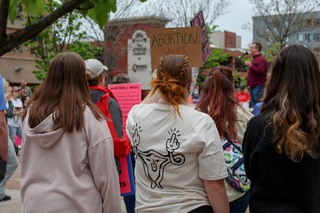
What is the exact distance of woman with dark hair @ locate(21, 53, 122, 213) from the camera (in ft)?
8.04

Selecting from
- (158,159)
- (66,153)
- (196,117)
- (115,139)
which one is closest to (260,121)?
(196,117)

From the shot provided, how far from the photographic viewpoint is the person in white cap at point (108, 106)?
3562 millimetres

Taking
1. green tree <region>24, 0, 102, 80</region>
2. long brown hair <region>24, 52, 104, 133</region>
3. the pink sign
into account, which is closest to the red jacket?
long brown hair <region>24, 52, 104, 133</region>

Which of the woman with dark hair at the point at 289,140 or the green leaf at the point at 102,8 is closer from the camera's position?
the woman with dark hair at the point at 289,140

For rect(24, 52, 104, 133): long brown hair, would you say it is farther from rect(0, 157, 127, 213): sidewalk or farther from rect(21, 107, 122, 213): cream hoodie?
rect(0, 157, 127, 213): sidewalk

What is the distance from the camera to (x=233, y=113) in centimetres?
327

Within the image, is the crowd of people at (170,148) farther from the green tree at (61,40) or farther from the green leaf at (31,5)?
the green tree at (61,40)

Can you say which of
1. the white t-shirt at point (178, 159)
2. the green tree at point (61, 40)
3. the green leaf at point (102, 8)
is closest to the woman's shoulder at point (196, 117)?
the white t-shirt at point (178, 159)

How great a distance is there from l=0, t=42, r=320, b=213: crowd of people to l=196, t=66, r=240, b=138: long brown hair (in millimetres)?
669

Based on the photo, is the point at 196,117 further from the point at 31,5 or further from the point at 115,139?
the point at 31,5

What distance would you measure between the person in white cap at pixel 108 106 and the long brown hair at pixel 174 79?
1.07 m

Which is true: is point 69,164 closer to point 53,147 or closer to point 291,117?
point 53,147

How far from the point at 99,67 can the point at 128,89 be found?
4.95ft

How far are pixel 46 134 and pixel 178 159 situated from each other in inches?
33.6
